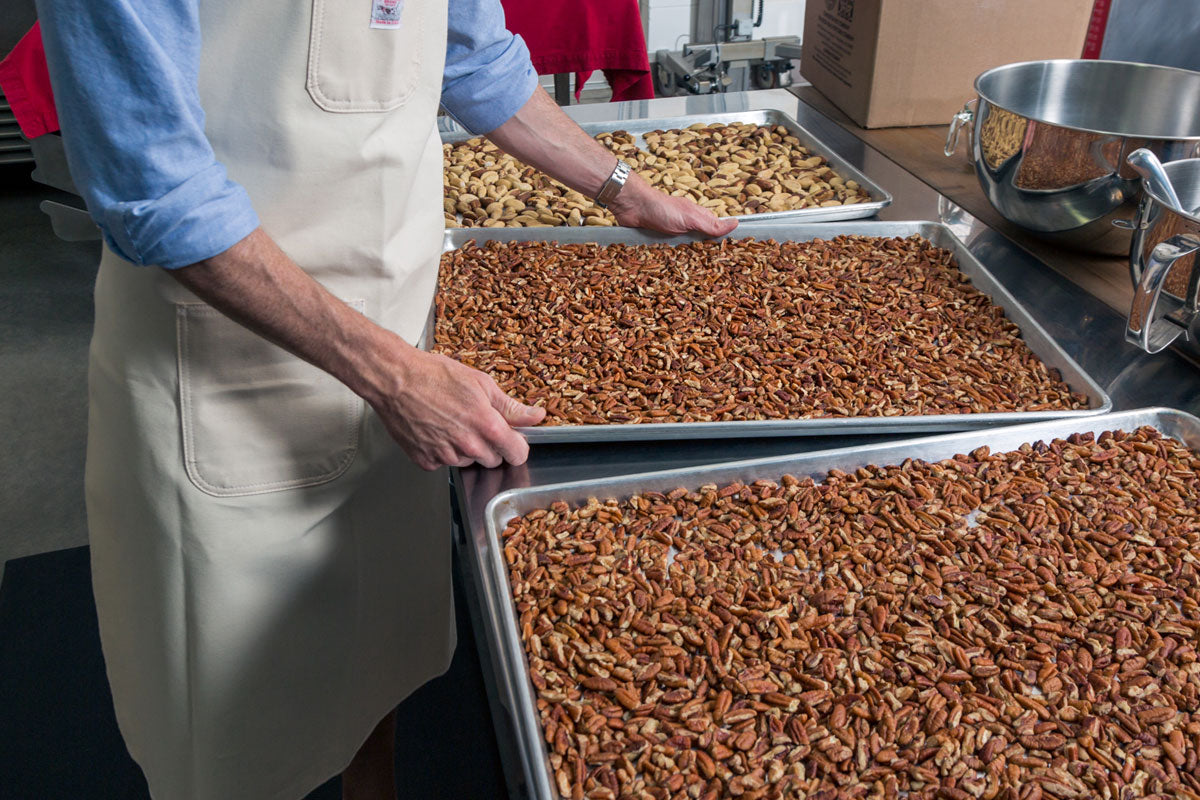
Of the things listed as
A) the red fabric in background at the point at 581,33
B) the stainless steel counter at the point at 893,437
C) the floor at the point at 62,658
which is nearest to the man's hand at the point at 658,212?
the stainless steel counter at the point at 893,437

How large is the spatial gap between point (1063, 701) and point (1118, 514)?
0.28 m

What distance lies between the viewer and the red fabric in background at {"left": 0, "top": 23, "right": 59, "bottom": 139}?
2465mm

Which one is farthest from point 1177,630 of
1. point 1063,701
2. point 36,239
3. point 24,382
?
point 36,239

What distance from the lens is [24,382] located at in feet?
10.2

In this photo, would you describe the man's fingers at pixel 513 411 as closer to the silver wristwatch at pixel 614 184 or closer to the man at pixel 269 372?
the man at pixel 269 372

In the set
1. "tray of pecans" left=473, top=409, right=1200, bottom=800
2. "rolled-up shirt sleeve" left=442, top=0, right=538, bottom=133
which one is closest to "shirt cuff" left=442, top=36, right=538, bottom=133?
"rolled-up shirt sleeve" left=442, top=0, right=538, bottom=133

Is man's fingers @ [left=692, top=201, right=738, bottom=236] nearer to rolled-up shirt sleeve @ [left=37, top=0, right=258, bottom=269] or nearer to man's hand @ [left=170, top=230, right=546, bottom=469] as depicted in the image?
man's hand @ [left=170, top=230, right=546, bottom=469]

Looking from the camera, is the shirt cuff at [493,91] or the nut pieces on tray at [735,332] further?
the shirt cuff at [493,91]

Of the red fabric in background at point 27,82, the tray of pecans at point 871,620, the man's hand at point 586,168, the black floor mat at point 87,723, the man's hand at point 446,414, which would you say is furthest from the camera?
the red fabric in background at point 27,82

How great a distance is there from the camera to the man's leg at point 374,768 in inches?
57.7

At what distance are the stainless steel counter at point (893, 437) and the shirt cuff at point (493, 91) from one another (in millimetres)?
556

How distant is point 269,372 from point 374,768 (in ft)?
2.45

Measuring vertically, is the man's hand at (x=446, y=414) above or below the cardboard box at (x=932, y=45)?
below

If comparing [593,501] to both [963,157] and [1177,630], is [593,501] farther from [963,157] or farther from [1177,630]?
[963,157]
